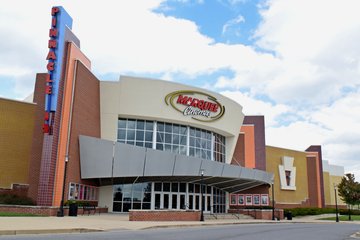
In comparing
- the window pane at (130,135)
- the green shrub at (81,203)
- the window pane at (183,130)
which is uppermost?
the window pane at (183,130)

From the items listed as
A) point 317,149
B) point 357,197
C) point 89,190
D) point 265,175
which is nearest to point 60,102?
point 89,190

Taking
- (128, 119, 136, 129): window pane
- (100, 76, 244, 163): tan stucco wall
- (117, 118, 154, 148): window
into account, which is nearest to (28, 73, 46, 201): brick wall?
(100, 76, 244, 163): tan stucco wall

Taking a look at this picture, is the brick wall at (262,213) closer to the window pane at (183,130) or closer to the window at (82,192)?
the window pane at (183,130)

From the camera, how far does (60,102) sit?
32.0 m

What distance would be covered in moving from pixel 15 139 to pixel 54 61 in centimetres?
820

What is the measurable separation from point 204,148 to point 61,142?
19001mm

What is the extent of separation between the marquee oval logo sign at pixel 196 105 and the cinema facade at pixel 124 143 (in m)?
0.11

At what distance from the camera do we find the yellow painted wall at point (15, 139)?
3400 cm

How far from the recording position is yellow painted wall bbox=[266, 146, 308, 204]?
5766 cm

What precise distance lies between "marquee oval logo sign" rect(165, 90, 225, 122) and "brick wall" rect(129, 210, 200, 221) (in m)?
13.6

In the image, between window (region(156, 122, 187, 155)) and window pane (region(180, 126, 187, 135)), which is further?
window pane (region(180, 126, 187, 135))

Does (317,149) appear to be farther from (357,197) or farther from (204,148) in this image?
(204,148)

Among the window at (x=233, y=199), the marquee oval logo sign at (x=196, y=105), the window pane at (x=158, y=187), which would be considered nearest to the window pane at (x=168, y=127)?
the marquee oval logo sign at (x=196, y=105)

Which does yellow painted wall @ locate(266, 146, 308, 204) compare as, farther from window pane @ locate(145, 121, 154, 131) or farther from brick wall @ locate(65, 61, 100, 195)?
brick wall @ locate(65, 61, 100, 195)
